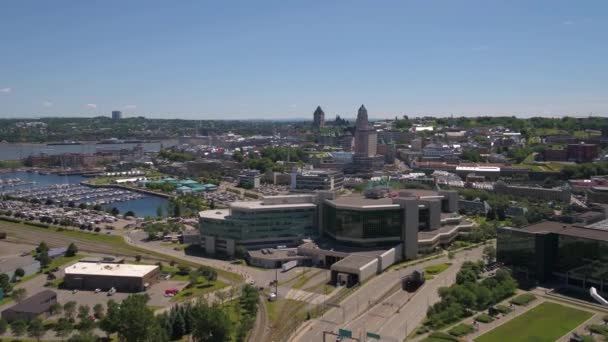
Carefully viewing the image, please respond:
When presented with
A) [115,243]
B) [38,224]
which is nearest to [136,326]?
[115,243]

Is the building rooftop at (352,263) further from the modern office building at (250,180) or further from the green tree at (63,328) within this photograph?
the modern office building at (250,180)

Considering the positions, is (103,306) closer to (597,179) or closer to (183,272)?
(183,272)

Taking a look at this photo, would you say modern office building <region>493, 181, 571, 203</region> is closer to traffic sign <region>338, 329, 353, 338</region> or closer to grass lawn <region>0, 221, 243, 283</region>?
grass lawn <region>0, 221, 243, 283</region>

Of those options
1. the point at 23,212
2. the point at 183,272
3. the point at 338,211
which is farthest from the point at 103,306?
the point at 23,212

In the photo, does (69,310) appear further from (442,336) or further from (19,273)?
(442,336)

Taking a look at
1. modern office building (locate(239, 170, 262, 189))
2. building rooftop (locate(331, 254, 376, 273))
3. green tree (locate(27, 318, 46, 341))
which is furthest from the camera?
modern office building (locate(239, 170, 262, 189))

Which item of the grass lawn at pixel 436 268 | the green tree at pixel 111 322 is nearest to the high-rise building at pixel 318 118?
the grass lawn at pixel 436 268

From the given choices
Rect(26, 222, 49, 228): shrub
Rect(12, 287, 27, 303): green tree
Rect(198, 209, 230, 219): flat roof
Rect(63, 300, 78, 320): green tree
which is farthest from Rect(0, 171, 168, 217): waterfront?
Rect(63, 300, 78, 320): green tree
